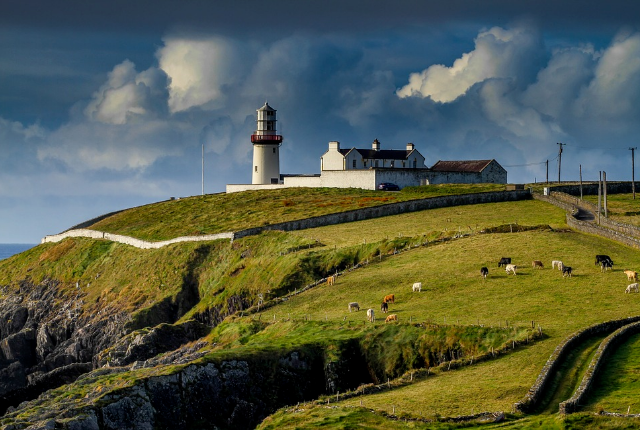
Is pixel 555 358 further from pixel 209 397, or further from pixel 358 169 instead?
pixel 358 169

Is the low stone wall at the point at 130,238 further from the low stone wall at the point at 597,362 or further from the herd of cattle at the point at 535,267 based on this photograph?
the low stone wall at the point at 597,362

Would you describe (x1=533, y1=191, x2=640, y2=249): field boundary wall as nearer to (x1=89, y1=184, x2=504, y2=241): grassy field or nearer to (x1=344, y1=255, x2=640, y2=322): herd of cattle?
(x1=344, y1=255, x2=640, y2=322): herd of cattle

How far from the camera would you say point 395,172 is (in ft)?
476

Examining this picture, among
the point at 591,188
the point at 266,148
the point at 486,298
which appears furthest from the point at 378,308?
the point at 266,148

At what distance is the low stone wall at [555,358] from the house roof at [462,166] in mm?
91859

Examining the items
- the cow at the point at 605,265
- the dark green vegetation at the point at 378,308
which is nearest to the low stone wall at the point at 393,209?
the dark green vegetation at the point at 378,308

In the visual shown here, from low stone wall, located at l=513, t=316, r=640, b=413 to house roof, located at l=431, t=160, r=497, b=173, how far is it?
301ft

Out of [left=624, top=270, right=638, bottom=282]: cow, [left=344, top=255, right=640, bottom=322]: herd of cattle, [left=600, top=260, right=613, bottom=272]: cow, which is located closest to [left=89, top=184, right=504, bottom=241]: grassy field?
[left=344, top=255, right=640, bottom=322]: herd of cattle

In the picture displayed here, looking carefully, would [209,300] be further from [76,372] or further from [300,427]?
[300,427]

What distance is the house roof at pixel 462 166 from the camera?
15338cm

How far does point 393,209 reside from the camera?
118 meters

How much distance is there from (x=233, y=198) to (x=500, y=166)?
4271cm

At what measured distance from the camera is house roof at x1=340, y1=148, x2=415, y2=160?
160750 mm

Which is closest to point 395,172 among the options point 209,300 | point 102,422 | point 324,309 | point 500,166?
point 500,166
